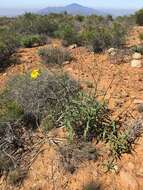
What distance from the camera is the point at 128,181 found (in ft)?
14.8

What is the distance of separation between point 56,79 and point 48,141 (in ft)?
4.32

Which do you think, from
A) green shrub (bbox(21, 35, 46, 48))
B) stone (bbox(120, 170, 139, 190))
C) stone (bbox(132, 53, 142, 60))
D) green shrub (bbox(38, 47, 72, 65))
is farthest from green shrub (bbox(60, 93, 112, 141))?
green shrub (bbox(21, 35, 46, 48))

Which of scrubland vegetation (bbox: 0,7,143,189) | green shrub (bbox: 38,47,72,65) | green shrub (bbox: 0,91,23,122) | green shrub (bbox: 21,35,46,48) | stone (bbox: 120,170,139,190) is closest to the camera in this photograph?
stone (bbox: 120,170,139,190)

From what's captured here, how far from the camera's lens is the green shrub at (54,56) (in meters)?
8.27

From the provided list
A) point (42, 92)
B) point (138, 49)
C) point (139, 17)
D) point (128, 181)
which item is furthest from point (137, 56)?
point (139, 17)

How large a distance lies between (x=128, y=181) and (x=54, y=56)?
14.6 ft

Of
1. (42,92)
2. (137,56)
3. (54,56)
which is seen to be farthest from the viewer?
(54,56)

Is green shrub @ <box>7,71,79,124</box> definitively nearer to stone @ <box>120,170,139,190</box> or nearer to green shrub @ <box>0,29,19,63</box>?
stone @ <box>120,170,139,190</box>

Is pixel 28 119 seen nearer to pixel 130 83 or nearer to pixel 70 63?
pixel 130 83

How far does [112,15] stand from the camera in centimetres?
1895

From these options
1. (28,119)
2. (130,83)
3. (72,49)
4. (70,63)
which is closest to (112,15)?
(72,49)

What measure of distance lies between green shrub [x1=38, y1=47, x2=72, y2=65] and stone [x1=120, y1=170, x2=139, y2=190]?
4.02 metres

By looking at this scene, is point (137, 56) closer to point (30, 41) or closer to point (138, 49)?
point (138, 49)

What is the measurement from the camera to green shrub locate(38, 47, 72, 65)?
8.27m
